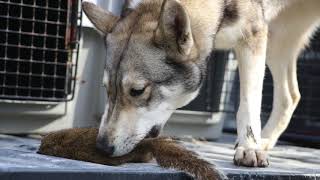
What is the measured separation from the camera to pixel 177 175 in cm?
211

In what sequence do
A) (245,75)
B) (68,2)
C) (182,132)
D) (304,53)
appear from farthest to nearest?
(304,53) < (182,132) < (68,2) < (245,75)

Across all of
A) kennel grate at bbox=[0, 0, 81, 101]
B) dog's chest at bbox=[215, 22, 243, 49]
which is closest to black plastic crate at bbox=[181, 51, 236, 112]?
dog's chest at bbox=[215, 22, 243, 49]

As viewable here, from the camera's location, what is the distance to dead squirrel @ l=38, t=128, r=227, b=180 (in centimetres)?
213

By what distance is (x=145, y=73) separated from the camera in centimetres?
265

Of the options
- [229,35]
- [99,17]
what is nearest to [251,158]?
[229,35]

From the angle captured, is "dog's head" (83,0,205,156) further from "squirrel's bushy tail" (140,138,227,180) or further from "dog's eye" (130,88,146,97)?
"squirrel's bushy tail" (140,138,227,180)

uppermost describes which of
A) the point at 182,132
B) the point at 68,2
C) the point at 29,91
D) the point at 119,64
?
the point at 68,2

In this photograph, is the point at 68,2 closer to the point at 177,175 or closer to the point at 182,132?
the point at 182,132

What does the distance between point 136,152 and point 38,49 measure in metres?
1.10

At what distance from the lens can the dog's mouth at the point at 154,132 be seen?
2663 mm

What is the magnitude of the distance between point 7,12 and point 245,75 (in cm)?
117

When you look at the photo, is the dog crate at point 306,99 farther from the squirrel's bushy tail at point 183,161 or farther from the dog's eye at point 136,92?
the squirrel's bushy tail at point 183,161

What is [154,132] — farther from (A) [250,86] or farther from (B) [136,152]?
(A) [250,86]

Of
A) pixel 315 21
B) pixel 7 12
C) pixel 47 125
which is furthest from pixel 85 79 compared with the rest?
pixel 315 21
